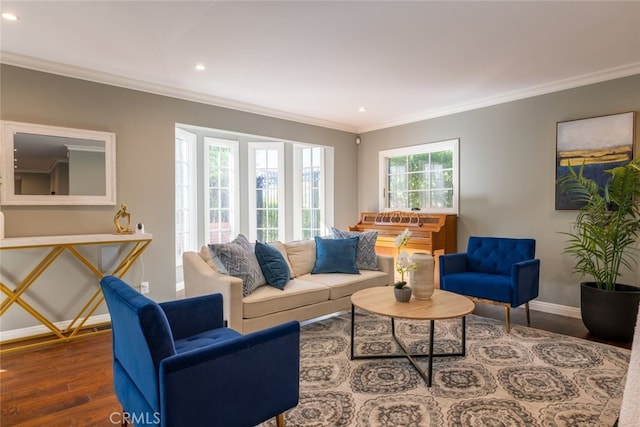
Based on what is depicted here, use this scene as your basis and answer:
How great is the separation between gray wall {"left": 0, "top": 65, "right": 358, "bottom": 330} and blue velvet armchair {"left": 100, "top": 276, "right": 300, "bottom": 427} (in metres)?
2.15

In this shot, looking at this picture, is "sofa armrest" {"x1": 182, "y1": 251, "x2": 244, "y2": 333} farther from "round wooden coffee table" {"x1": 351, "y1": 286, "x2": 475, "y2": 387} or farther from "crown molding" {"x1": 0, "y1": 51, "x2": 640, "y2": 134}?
"crown molding" {"x1": 0, "y1": 51, "x2": 640, "y2": 134}

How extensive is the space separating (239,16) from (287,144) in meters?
3.34

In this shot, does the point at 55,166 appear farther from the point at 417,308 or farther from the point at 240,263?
the point at 417,308

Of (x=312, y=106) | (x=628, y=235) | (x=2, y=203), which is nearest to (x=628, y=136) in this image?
(x=628, y=235)

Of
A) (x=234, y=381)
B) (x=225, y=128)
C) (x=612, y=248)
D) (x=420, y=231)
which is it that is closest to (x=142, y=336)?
(x=234, y=381)

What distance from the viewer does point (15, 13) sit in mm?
2428

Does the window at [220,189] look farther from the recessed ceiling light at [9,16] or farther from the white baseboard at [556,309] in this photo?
the white baseboard at [556,309]

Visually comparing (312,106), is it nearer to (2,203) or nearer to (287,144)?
(287,144)

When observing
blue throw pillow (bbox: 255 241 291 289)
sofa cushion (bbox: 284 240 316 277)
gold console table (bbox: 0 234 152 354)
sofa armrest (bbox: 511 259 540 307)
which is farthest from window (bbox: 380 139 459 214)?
gold console table (bbox: 0 234 152 354)

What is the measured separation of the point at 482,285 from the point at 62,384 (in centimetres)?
350

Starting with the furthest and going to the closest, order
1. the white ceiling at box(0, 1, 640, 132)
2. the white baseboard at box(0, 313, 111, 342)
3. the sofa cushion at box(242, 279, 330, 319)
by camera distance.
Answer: the white baseboard at box(0, 313, 111, 342) < the sofa cushion at box(242, 279, 330, 319) < the white ceiling at box(0, 1, 640, 132)

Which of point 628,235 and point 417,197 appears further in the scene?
point 417,197

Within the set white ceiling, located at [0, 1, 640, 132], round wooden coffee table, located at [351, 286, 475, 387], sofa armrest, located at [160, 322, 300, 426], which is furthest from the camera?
white ceiling, located at [0, 1, 640, 132]

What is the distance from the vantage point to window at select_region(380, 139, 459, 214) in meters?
4.84
